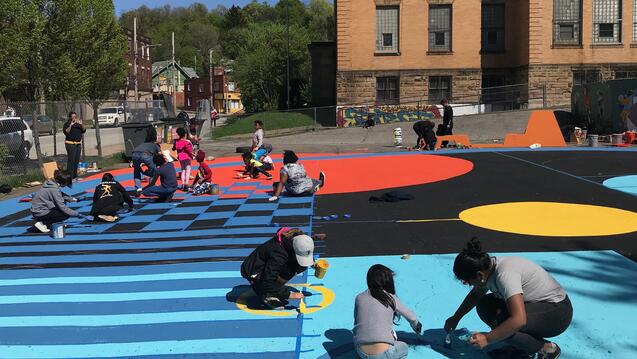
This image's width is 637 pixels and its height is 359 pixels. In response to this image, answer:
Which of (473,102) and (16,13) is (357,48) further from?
(16,13)

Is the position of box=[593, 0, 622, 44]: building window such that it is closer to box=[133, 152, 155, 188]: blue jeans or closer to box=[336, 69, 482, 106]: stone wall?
box=[336, 69, 482, 106]: stone wall

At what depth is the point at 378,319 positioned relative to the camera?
15.0 feet

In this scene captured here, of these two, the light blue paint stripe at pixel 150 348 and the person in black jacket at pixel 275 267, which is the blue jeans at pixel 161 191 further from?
the light blue paint stripe at pixel 150 348

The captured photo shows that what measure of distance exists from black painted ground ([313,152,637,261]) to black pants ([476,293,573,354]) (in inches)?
138

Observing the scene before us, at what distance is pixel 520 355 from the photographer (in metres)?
4.74

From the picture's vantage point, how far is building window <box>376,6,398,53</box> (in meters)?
40.6

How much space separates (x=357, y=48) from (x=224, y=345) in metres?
37.2

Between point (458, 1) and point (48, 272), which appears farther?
point (458, 1)

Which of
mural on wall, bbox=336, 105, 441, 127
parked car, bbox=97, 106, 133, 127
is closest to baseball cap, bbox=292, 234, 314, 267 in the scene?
mural on wall, bbox=336, 105, 441, 127

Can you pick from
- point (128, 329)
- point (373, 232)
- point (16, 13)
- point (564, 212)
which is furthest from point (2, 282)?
point (16, 13)

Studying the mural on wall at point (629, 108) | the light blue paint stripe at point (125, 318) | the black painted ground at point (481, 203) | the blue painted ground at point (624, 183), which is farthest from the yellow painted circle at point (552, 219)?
the mural on wall at point (629, 108)

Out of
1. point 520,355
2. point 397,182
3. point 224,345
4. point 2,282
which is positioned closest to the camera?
point 520,355

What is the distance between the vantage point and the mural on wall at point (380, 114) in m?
39.9

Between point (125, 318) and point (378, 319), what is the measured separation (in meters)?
2.79
